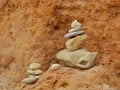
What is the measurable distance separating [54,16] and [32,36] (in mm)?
276

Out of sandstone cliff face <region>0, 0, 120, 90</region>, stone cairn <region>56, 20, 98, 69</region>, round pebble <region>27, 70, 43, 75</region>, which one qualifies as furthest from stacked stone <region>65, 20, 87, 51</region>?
round pebble <region>27, 70, 43, 75</region>

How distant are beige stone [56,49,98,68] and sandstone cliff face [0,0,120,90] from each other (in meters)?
0.06

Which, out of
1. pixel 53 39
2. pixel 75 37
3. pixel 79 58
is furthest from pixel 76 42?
pixel 53 39

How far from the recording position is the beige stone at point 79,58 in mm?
2918

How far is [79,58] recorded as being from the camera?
2949mm

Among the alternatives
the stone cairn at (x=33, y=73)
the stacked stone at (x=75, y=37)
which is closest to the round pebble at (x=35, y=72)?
the stone cairn at (x=33, y=73)

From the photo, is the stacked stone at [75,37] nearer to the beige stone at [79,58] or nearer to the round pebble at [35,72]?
the beige stone at [79,58]

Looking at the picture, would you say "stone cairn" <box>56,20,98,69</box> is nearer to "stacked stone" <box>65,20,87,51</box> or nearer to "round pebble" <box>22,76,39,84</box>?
"stacked stone" <box>65,20,87,51</box>

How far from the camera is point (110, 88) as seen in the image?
8.94ft

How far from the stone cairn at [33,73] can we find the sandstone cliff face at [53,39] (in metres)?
0.05

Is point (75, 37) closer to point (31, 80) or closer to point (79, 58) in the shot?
point (79, 58)

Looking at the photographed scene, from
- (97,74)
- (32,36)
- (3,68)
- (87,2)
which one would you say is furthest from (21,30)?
(97,74)

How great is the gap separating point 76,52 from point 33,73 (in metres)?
0.42

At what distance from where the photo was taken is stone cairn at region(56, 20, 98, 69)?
115 inches
